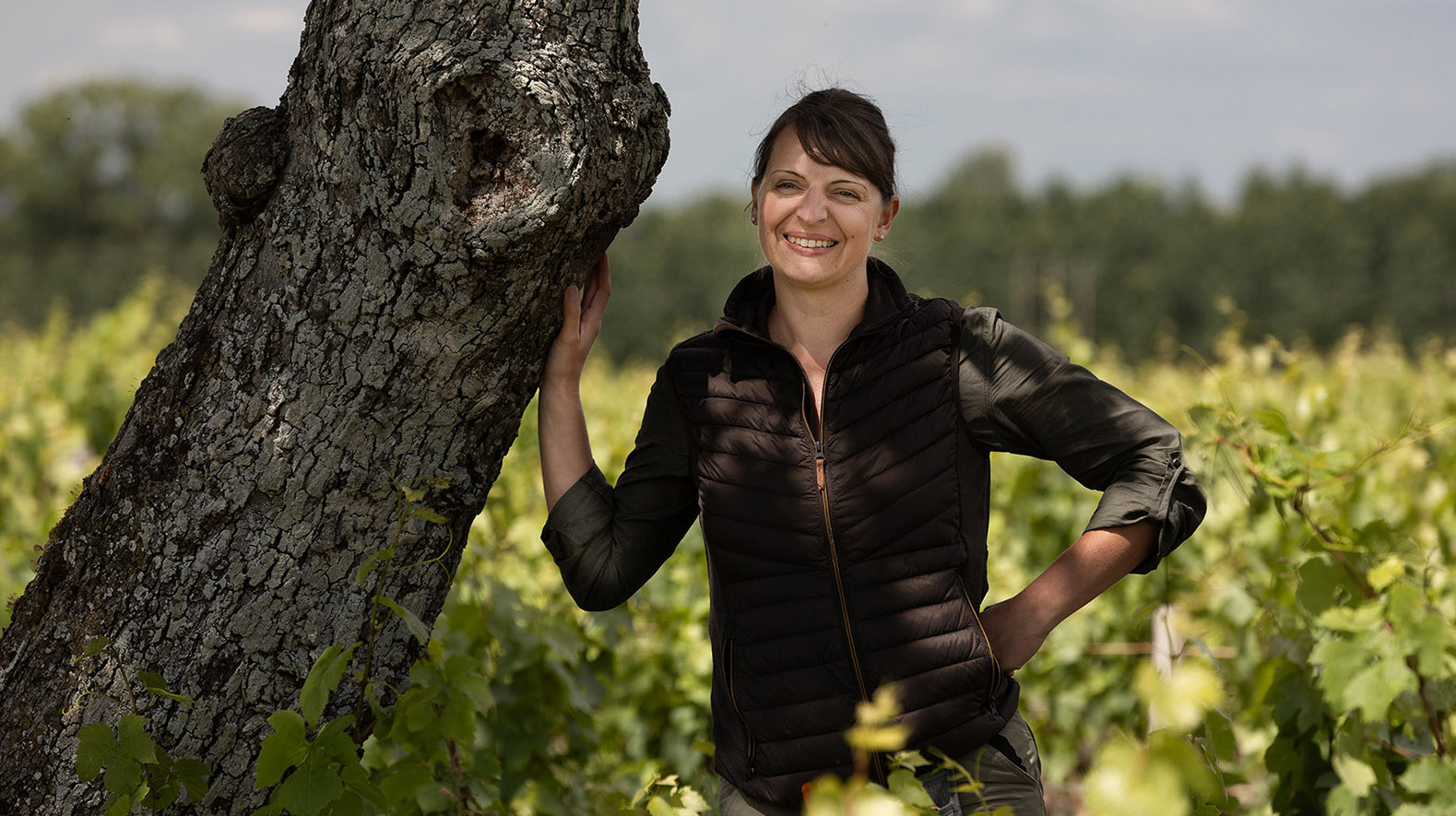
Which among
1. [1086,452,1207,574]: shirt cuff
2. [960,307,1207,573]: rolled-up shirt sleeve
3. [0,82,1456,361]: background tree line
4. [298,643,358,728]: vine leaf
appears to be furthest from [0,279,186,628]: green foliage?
[0,82,1456,361]: background tree line

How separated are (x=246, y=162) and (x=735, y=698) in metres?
1.12

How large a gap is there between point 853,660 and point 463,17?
110 cm

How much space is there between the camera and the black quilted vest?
5.71 feet

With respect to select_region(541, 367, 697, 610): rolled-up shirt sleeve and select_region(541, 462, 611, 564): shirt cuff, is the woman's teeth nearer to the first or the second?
select_region(541, 367, 697, 610): rolled-up shirt sleeve

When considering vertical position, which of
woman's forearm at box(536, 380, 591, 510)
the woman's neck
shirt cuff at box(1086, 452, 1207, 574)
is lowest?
shirt cuff at box(1086, 452, 1207, 574)

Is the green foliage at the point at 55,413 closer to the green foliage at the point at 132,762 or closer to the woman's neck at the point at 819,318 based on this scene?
the green foliage at the point at 132,762

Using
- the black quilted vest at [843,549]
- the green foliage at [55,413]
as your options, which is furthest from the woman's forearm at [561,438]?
the green foliage at [55,413]

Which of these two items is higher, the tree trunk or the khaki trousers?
the tree trunk

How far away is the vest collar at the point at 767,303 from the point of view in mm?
1877

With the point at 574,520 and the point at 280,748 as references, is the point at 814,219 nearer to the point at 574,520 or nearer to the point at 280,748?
the point at 574,520

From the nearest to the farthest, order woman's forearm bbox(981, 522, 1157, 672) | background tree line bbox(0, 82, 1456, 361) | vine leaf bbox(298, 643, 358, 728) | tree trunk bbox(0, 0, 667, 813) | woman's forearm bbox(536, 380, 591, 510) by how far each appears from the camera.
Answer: vine leaf bbox(298, 643, 358, 728) < tree trunk bbox(0, 0, 667, 813) < woman's forearm bbox(981, 522, 1157, 672) < woman's forearm bbox(536, 380, 591, 510) < background tree line bbox(0, 82, 1456, 361)

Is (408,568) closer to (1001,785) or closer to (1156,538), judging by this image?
(1001,785)

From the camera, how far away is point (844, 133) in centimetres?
188

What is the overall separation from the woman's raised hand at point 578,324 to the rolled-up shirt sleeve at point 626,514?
0.14 meters
